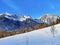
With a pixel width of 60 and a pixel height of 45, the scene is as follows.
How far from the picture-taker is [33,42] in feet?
29.5

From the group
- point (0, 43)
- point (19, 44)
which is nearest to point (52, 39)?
point (19, 44)

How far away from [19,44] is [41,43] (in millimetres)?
938

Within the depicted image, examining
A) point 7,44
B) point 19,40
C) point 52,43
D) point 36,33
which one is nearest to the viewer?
point 52,43

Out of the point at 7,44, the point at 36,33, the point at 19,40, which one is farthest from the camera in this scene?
the point at 36,33

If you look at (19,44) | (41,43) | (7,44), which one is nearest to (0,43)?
(7,44)

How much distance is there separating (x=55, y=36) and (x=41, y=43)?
1.20m

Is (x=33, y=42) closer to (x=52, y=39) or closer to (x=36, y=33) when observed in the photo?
(x=52, y=39)

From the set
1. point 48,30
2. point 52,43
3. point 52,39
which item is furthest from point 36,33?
point 52,43

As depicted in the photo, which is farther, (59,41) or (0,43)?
(0,43)

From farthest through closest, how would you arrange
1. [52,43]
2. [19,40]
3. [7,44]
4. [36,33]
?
[36,33] → [19,40] → [7,44] → [52,43]

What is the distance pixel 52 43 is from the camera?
8453mm

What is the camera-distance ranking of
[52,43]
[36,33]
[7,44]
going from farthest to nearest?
[36,33], [7,44], [52,43]

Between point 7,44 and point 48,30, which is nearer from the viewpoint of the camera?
point 7,44

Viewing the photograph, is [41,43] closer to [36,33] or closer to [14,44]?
[14,44]
